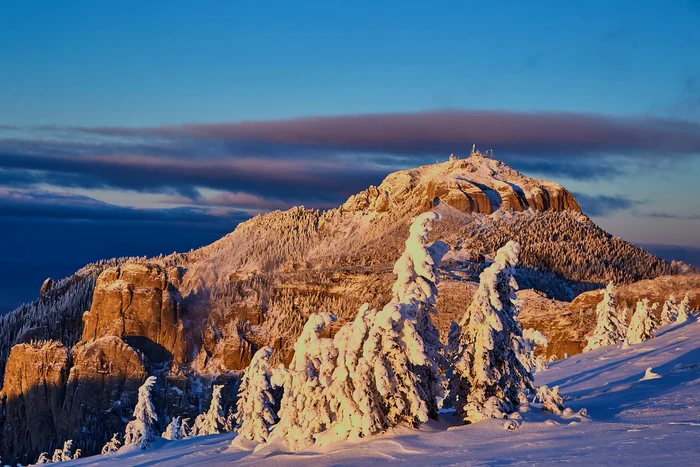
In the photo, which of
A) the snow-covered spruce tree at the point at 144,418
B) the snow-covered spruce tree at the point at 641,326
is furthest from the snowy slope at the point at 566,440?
the snow-covered spruce tree at the point at 641,326

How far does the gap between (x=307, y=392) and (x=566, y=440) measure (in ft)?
44.5

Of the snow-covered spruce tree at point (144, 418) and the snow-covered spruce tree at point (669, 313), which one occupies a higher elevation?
the snow-covered spruce tree at point (669, 313)

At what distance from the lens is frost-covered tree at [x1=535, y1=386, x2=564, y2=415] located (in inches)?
1656

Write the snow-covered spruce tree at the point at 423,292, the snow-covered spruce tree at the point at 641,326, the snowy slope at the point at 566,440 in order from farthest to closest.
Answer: the snow-covered spruce tree at the point at 641,326, the snow-covered spruce tree at the point at 423,292, the snowy slope at the point at 566,440

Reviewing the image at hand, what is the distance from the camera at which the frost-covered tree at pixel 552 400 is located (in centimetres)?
4206

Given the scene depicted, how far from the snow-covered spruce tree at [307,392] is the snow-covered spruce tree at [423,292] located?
185 inches

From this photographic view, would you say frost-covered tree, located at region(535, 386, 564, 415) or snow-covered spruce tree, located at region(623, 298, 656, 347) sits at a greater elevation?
snow-covered spruce tree, located at region(623, 298, 656, 347)

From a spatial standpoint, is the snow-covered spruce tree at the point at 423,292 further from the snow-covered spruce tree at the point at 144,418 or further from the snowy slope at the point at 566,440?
the snow-covered spruce tree at the point at 144,418

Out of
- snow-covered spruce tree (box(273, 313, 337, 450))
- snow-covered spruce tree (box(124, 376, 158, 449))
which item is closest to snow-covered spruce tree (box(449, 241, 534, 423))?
snow-covered spruce tree (box(273, 313, 337, 450))

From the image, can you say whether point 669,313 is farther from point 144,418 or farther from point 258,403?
point 258,403

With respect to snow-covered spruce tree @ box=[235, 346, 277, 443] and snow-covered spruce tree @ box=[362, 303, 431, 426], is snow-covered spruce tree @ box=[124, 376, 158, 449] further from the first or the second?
snow-covered spruce tree @ box=[362, 303, 431, 426]

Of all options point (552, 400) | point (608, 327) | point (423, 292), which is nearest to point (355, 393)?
point (423, 292)

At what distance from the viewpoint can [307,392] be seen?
4622cm

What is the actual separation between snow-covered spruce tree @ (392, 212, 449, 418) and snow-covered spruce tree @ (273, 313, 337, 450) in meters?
4.70
